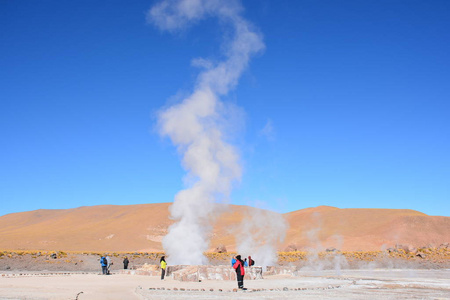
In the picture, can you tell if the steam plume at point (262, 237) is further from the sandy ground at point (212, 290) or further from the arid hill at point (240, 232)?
the sandy ground at point (212, 290)

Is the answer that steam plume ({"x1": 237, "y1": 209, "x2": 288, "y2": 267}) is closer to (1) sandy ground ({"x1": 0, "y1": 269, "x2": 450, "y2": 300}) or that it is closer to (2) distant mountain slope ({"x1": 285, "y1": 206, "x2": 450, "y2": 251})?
(2) distant mountain slope ({"x1": 285, "y1": 206, "x2": 450, "y2": 251})

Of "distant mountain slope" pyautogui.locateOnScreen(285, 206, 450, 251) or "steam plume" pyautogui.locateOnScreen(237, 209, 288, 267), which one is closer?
"steam plume" pyautogui.locateOnScreen(237, 209, 288, 267)

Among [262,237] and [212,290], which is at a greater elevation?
[262,237]

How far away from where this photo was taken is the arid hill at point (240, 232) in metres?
93.2

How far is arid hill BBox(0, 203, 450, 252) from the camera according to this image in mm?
93250

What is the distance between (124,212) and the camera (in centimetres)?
15325

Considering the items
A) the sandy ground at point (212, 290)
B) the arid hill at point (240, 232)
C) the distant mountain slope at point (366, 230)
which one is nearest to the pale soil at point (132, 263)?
the arid hill at point (240, 232)

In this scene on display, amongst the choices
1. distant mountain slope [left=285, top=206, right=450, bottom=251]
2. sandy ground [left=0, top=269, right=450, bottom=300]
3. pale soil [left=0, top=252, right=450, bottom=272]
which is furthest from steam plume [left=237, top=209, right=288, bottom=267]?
sandy ground [left=0, top=269, right=450, bottom=300]

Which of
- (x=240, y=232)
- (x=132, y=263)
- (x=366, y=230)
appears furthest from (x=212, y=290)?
(x=366, y=230)

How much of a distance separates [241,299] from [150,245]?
89898 millimetres

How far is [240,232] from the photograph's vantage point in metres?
107

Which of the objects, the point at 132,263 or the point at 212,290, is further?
the point at 132,263

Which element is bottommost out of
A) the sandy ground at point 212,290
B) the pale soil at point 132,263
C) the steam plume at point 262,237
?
the sandy ground at point 212,290

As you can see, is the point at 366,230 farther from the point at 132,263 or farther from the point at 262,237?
the point at 132,263
